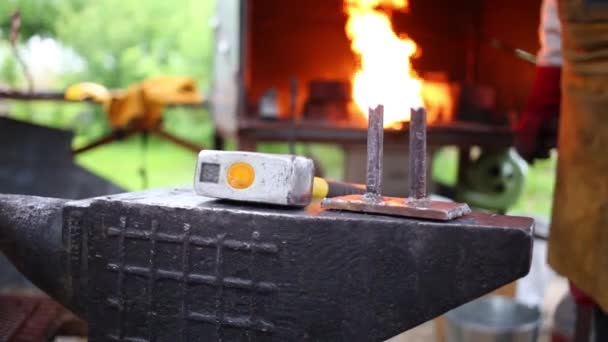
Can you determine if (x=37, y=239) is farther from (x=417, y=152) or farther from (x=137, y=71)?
(x=137, y=71)

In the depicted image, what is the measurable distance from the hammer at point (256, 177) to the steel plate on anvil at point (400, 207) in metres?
0.08

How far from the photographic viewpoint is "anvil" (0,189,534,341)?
4.39 ft

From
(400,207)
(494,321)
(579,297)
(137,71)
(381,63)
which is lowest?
(494,321)

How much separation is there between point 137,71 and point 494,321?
7700 millimetres

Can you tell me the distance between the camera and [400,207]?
1.38 m

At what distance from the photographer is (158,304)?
1.52m

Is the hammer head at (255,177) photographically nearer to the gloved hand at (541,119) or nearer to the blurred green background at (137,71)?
the gloved hand at (541,119)

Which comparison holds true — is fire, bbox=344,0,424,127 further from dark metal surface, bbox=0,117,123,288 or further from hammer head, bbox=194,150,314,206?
hammer head, bbox=194,150,314,206

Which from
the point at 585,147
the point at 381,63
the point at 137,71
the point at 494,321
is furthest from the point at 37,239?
the point at 137,71

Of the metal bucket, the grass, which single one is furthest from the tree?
the metal bucket

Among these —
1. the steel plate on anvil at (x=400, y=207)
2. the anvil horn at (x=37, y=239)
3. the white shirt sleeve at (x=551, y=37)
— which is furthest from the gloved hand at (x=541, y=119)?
the anvil horn at (x=37, y=239)

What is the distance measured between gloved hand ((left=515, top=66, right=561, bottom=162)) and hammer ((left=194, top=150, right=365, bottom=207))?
4.46 ft

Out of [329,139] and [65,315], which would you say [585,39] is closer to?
[65,315]

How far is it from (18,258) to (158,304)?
47cm
